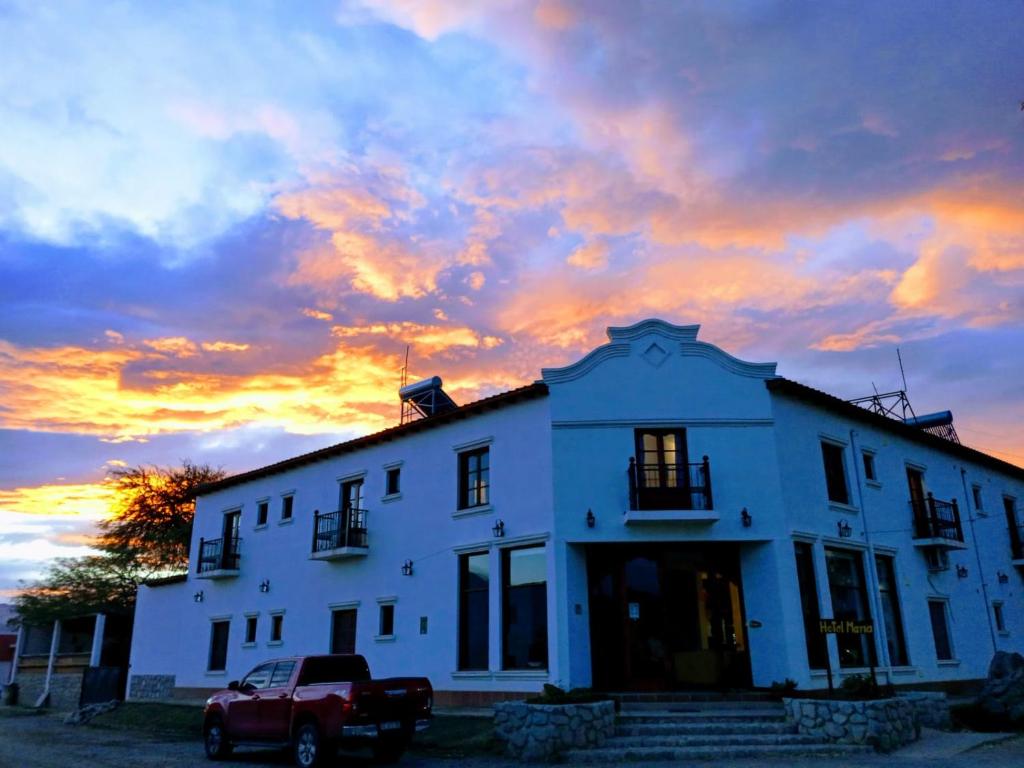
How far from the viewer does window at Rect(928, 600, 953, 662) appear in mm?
21156

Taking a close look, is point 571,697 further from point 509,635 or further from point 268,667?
point 268,667

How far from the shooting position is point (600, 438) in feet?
58.9

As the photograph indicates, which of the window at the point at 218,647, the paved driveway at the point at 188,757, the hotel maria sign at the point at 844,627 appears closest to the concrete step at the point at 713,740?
the paved driveway at the point at 188,757

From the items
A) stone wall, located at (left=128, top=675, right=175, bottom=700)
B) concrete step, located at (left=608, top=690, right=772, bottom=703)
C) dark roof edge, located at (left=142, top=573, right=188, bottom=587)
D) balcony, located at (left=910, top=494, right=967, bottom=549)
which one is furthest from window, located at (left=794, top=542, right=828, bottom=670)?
stone wall, located at (left=128, top=675, right=175, bottom=700)

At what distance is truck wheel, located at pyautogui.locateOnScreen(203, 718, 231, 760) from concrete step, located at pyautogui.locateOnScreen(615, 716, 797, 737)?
7.15 metres

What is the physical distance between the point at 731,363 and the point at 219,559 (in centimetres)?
1841

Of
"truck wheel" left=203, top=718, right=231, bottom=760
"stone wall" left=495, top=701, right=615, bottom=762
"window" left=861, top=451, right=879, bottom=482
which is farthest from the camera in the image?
"window" left=861, top=451, right=879, bottom=482

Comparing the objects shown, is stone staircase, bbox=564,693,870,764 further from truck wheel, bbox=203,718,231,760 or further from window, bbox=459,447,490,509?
truck wheel, bbox=203,718,231,760

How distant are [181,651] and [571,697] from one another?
1924cm

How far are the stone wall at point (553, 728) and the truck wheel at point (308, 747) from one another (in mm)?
3274

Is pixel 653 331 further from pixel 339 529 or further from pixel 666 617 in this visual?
pixel 339 529

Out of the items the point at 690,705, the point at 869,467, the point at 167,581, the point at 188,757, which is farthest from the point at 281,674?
the point at 167,581

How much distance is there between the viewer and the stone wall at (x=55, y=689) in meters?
29.4

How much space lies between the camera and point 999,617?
24.1 m
